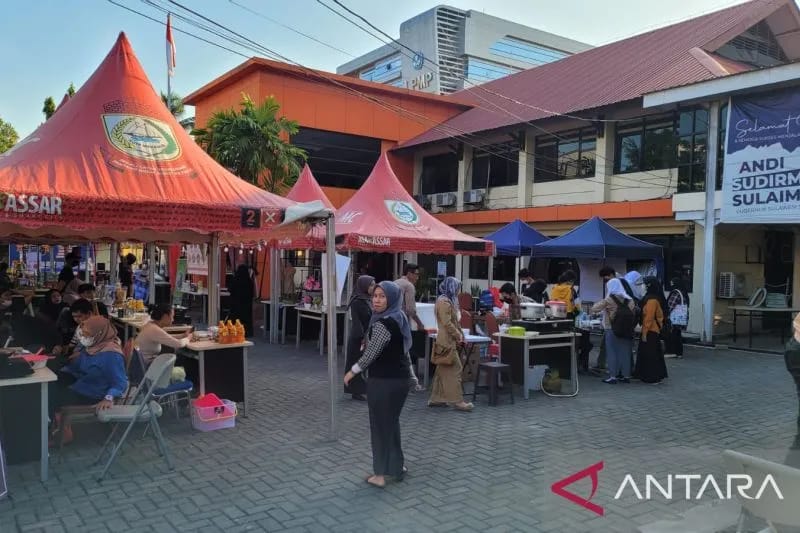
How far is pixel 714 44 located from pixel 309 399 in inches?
645

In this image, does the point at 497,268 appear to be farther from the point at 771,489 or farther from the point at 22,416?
the point at 771,489

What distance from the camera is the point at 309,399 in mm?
7898

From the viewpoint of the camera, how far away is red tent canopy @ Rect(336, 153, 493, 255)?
1113 cm

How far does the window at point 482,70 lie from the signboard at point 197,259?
4903 centimetres

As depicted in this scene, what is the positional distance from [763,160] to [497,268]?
1094 cm

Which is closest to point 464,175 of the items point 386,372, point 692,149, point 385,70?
point 692,149

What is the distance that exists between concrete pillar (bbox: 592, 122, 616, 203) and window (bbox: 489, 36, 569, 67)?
42.5 metres

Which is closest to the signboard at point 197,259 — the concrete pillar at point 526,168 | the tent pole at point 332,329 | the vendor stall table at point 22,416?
the tent pole at point 332,329

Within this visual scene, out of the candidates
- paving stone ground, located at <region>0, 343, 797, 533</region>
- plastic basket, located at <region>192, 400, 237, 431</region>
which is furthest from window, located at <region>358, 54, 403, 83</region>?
plastic basket, located at <region>192, 400, 237, 431</region>

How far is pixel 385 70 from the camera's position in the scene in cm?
6512

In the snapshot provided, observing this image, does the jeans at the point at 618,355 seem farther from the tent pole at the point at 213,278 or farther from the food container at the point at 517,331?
the tent pole at the point at 213,278

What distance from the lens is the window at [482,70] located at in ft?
187

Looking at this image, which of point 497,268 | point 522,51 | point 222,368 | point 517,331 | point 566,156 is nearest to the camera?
point 222,368

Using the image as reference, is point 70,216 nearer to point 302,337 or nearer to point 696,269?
point 302,337
